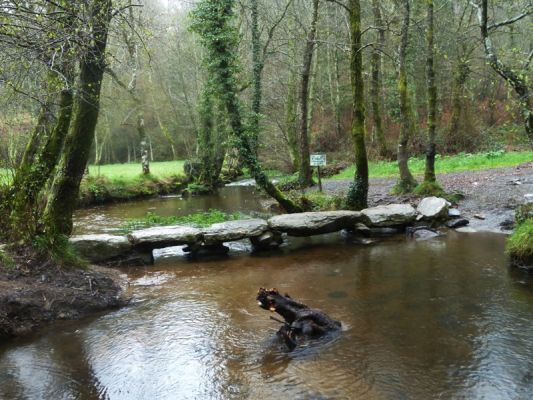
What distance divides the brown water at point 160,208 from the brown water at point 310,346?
7.11 meters

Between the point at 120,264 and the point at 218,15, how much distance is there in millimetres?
8234

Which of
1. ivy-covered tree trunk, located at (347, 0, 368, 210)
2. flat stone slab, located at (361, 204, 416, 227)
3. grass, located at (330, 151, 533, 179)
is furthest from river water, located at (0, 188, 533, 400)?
grass, located at (330, 151, 533, 179)

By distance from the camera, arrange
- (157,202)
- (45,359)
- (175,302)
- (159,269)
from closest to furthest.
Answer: (45,359) < (175,302) < (159,269) < (157,202)

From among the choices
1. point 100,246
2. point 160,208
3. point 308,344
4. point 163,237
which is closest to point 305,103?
point 160,208

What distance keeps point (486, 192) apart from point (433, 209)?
9.59ft

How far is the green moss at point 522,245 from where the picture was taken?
8.59m

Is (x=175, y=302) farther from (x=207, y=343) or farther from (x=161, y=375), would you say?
(x=161, y=375)

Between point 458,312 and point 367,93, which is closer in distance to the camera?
point 458,312

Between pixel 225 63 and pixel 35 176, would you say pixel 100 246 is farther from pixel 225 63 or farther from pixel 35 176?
pixel 225 63

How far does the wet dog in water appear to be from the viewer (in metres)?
6.11

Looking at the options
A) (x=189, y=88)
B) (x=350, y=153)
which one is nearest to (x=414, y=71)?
(x=350, y=153)

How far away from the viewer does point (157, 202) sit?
75.6 feet

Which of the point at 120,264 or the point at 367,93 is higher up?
the point at 367,93

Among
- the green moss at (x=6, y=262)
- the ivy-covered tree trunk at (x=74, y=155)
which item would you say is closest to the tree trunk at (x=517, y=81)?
the ivy-covered tree trunk at (x=74, y=155)
